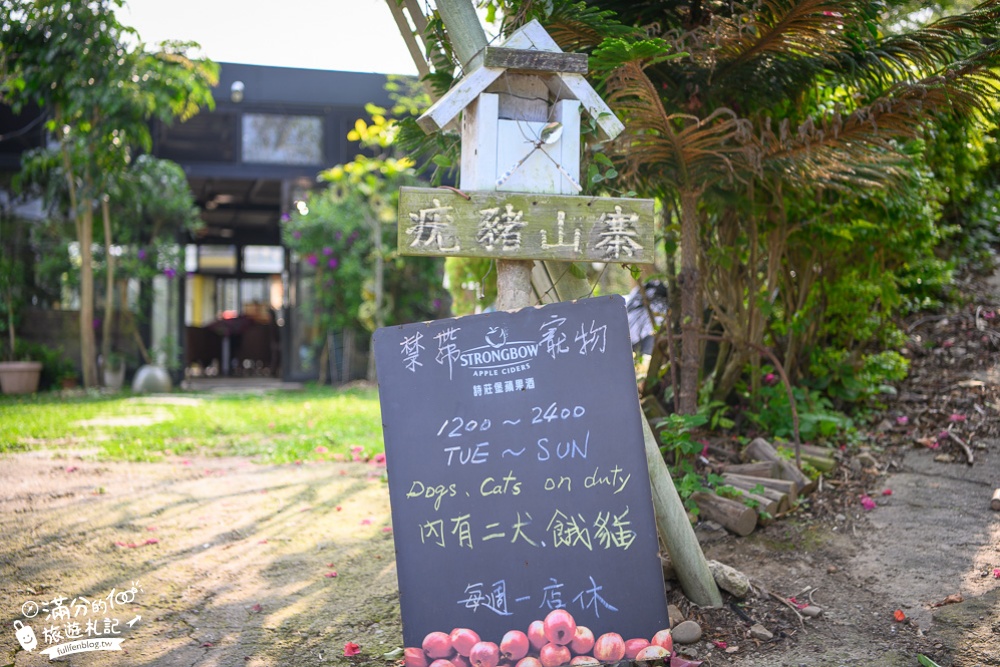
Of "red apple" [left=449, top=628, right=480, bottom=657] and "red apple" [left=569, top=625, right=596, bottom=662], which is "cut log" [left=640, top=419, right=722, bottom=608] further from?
"red apple" [left=449, top=628, right=480, bottom=657]

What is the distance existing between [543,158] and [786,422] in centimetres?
280

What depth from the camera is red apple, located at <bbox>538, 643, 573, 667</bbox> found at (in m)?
2.37

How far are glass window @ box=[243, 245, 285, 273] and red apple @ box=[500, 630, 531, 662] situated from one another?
1462 cm

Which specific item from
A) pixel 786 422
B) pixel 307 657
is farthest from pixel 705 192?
pixel 307 657

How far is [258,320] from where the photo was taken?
15.4 m

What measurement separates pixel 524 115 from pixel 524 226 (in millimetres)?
476

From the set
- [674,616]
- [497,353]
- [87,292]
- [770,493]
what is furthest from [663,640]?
[87,292]

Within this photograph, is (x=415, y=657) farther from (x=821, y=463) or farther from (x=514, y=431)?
(x=821, y=463)

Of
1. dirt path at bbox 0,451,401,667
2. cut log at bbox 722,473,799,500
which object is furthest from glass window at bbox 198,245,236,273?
cut log at bbox 722,473,799,500

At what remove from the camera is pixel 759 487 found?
12.2 ft

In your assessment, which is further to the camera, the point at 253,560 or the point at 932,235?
the point at 932,235

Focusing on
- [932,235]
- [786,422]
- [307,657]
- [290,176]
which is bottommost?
[307,657]


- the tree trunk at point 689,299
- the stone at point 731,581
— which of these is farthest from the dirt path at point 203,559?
the tree trunk at point 689,299

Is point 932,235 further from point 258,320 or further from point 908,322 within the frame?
point 258,320
